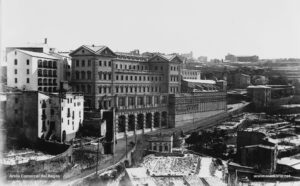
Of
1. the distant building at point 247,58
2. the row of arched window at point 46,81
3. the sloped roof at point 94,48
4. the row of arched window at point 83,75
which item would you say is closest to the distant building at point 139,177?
the row of arched window at point 46,81

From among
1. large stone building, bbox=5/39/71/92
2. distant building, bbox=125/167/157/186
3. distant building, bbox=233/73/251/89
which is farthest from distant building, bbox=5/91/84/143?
distant building, bbox=233/73/251/89

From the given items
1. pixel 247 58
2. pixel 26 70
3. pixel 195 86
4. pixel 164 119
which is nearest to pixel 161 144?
pixel 164 119

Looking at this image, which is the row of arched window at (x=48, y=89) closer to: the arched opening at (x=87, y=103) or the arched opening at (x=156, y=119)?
the arched opening at (x=87, y=103)

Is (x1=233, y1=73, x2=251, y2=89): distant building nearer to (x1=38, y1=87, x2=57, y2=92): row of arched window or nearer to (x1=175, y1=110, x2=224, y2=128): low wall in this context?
(x1=175, y1=110, x2=224, y2=128): low wall

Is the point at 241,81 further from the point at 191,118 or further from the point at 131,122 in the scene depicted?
the point at 131,122

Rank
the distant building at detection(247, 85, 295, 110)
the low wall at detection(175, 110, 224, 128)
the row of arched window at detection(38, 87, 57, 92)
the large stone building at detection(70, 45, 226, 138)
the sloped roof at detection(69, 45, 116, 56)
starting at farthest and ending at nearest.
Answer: the distant building at detection(247, 85, 295, 110), the low wall at detection(175, 110, 224, 128), the large stone building at detection(70, 45, 226, 138), the sloped roof at detection(69, 45, 116, 56), the row of arched window at detection(38, 87, 57, 92)

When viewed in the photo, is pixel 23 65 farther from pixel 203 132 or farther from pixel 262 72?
pixel 262 72
